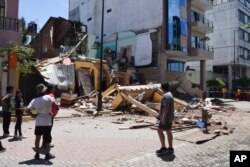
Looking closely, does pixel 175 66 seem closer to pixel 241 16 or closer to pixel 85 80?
pixel 85 80

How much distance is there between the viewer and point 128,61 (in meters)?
40.2

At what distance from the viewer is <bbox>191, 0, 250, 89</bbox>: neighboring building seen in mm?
57344

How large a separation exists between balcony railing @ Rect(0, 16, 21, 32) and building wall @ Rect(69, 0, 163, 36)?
20496mm

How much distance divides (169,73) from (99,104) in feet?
71.0

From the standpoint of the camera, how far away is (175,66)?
4278 centimetres

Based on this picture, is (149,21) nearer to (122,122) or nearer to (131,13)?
(131,13)

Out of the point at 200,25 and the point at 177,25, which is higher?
the point at 200,25

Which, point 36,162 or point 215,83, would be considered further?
point 215,83

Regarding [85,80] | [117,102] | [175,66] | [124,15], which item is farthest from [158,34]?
[117,102]

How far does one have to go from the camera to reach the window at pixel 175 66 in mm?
41562

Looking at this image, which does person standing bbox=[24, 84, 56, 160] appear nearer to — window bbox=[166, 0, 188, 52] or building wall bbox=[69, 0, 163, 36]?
window bbox=[166, 0, 188, 52]

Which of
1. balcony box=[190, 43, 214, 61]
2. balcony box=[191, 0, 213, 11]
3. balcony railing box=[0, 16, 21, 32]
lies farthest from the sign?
balcony box=[191, 0, 213, 11]

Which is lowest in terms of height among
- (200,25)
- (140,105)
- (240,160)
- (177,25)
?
(240,160)

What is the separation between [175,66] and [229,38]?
1929cm
